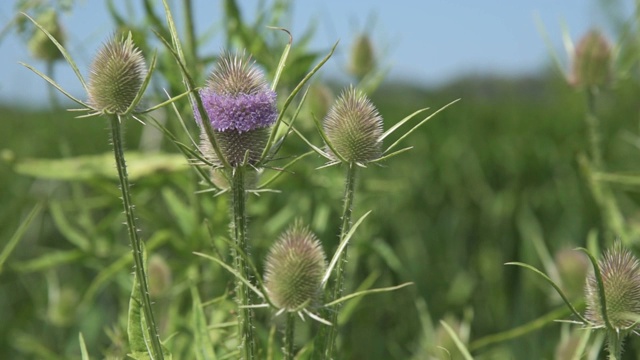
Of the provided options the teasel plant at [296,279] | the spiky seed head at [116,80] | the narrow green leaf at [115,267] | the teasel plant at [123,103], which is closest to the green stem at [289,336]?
the teasel plant at [296,279]

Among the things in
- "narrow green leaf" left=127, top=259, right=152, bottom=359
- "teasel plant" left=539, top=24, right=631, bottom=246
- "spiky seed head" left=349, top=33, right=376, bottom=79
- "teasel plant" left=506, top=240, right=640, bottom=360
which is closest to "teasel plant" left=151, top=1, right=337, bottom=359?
"narrow green leaf" left=127, top=259, right=152, bottom=359

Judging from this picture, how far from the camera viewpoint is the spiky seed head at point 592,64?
1.67 m

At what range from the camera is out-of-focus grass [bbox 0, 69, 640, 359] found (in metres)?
2.19

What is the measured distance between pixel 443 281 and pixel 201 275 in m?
1.66

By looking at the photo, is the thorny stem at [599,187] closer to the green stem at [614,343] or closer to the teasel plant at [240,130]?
the green stem at [614,343]

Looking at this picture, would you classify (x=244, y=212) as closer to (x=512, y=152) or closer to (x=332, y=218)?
(x=332, y=218)

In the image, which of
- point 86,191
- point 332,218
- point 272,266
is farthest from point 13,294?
point 272,266

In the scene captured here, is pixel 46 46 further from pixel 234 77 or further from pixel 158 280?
pixel 234 77

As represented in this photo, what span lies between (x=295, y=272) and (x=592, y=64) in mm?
1102

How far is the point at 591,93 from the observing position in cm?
170

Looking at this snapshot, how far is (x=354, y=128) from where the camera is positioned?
79cm

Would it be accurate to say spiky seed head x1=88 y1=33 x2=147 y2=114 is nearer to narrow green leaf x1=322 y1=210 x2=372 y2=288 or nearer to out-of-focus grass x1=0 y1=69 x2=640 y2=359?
narrow green leaf x1=322 y1=210 x2=372 y2=288

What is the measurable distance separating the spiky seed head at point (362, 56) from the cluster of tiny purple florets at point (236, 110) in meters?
1.42

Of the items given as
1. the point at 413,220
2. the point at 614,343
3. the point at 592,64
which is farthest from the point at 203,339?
the point at 413,220
